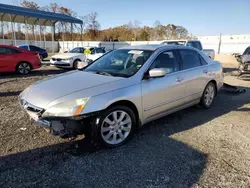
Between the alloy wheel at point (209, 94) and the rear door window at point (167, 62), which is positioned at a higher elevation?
the rear door window at point (167, 62)

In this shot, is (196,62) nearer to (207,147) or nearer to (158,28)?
(207,147)

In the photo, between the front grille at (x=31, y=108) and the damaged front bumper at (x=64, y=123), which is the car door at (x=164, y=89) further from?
the front grille at (x=31, y=108)

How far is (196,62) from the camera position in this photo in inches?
211

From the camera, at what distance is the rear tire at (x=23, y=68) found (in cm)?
1118

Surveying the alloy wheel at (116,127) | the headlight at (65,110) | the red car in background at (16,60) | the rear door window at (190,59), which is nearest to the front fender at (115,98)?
the headlight at (65,110)

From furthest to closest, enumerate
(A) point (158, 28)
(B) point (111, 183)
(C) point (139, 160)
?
1. (A) point (158, 28)
2. (C) point (139, 160)
3. (B) point (111, 183)

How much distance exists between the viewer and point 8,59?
35.1ft

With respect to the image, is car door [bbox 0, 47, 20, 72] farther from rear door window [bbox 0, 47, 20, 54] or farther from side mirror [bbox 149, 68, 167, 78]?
side mirror [bbox 149, 68, 167, 78]

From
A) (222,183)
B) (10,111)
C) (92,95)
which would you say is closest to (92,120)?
(92,95)

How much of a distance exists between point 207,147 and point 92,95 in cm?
206

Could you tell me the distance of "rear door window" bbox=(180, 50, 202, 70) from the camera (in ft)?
16.3

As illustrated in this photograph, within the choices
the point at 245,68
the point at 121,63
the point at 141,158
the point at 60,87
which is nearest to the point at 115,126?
the point at 141,158

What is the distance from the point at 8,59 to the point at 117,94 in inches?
358

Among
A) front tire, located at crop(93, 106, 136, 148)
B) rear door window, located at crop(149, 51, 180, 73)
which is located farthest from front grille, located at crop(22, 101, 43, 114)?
rear door window, located at crop(149, 51, 180, 73)
